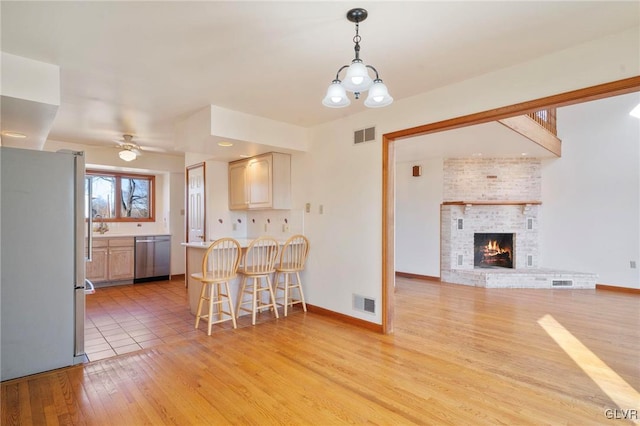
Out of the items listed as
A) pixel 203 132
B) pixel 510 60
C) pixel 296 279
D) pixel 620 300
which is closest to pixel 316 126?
pixel 203 132

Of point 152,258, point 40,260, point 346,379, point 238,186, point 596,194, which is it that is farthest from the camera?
point 152,258

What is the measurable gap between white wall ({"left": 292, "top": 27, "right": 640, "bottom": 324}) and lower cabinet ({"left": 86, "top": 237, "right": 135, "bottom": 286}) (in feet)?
12.2

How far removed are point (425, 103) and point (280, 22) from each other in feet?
5.98

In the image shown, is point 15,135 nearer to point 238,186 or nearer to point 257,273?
point 238,186

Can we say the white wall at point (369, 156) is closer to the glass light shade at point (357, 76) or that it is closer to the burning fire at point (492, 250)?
the glass light shade at point (357, 76)

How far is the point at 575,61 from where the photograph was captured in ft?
8.03

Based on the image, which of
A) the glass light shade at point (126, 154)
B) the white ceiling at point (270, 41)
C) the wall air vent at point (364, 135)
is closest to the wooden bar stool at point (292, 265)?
the wall air vent at point (364, 135)

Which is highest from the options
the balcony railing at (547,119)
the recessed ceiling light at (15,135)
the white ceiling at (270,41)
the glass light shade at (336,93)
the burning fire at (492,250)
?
the balcony railing at (547,119)

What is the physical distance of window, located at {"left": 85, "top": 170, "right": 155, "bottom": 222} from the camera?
21.5 ft

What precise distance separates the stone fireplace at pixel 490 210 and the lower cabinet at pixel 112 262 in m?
6.09

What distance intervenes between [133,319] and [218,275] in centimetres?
138

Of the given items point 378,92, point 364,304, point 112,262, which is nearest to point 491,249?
point 364,304

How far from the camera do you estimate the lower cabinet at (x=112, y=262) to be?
598cm

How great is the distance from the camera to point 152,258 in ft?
21.7
